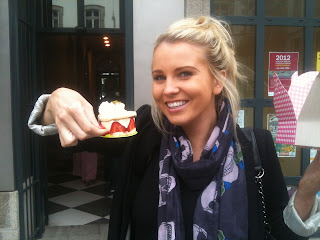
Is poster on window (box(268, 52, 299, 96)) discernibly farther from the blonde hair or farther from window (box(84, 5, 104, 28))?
window (box(84, 5, 104, 28))

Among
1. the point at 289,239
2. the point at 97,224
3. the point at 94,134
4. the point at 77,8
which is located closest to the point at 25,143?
the point at 97,224

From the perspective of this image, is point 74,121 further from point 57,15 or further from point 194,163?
point 57,15

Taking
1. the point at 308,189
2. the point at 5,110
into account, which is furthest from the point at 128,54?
the point at 308,189

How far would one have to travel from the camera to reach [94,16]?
4637 mm

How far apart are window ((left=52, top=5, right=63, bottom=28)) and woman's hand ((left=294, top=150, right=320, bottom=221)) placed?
4.21m

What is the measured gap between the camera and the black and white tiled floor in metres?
4.77

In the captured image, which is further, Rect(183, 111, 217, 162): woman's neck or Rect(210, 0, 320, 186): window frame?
Rect(210, 0, 320, 186): window frame

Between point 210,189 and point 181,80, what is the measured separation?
540 millimetres

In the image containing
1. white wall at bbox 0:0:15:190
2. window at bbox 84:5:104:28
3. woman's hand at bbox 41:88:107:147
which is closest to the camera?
woman's hand at bbox 41:88:107:147

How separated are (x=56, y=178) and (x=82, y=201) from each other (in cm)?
189

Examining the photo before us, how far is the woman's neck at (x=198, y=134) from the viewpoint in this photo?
1678 mm

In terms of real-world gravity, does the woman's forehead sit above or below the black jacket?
above

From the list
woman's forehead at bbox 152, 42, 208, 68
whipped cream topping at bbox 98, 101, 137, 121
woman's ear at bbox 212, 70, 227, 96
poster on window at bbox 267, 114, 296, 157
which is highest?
woman's forehead at bbox 152, 42, 208, 68

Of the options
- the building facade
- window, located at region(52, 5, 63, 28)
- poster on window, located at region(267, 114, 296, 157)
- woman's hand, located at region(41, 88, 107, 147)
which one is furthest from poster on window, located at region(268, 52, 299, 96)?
woman's hand, located at region(41, 88, 107, 147)
